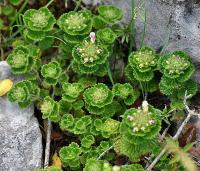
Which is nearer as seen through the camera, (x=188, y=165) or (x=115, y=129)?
(x=188, y=165)

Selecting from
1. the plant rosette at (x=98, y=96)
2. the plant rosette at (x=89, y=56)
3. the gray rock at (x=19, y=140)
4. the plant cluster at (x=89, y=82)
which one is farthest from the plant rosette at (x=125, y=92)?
the gray rock at (x=19, y=140)

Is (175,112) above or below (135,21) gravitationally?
below

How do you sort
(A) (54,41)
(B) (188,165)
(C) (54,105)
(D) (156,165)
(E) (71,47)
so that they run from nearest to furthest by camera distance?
(B) (188,165) < (D) (156,165) < (C) (54,105) < (E) (71,47) < (A) (54,41)

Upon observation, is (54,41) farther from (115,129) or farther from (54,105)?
(115,129)

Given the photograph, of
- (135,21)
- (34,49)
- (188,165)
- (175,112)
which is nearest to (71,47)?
(34,49)

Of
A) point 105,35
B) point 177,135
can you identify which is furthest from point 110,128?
point 105,35

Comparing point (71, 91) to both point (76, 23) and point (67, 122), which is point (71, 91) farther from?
point (76, 23)

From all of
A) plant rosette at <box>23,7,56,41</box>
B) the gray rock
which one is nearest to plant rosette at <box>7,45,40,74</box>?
plant rosette at <box>23,7,56,41</box>

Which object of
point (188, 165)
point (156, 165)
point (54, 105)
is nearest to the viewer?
point (188, 165)

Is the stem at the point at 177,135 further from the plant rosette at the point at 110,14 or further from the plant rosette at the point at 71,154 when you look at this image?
the plant rosette at the point at 110,14
